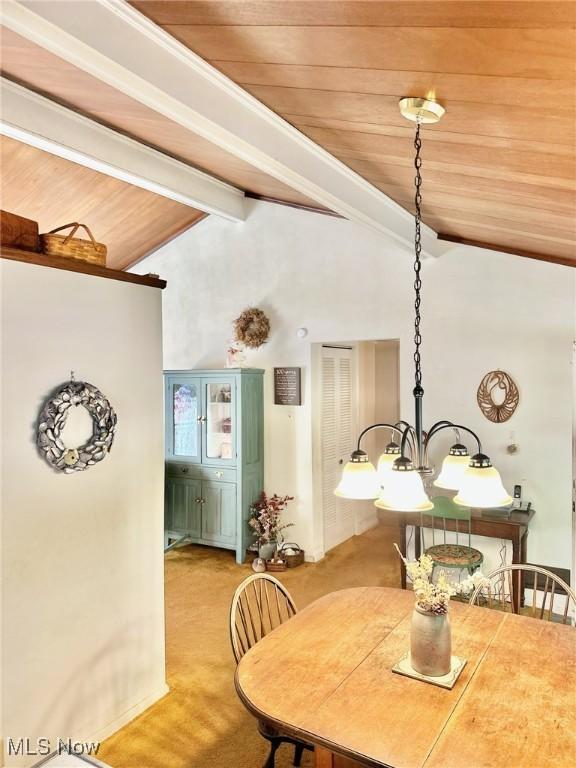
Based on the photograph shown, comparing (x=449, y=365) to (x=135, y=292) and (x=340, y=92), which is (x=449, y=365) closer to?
(x=135, y=292)

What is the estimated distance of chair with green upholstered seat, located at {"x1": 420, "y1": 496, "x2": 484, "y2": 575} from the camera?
3746 mm

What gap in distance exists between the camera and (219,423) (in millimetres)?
5223

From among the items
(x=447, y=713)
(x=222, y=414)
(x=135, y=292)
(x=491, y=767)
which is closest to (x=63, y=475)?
(x=135, y=292)

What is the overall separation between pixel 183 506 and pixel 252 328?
6.43 ft

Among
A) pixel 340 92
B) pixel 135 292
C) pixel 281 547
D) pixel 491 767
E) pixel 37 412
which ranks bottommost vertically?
pixel 281 547

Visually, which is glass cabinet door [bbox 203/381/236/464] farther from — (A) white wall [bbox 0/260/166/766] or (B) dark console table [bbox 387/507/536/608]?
(A) white wall [bbox 0/260/166/766]

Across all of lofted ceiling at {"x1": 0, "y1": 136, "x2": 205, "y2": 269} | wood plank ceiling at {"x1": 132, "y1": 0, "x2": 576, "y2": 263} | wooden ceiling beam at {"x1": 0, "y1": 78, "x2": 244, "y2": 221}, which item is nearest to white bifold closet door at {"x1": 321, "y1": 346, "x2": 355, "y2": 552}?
wooden ceiling beam at {"x1": 0, "y1": 78, "x2": 244, "y2": 221}

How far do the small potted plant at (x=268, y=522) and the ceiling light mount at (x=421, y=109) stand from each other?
398cm

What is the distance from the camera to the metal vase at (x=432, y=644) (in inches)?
70.9

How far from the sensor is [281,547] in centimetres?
508

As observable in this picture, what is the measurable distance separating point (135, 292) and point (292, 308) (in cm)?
257

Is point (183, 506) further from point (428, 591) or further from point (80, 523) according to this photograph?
point (428, 591)

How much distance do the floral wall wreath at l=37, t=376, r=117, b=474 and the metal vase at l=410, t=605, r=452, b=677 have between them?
5.24ft

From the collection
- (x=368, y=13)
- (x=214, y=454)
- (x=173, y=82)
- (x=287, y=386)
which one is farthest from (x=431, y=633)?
(x=214, y=454)
